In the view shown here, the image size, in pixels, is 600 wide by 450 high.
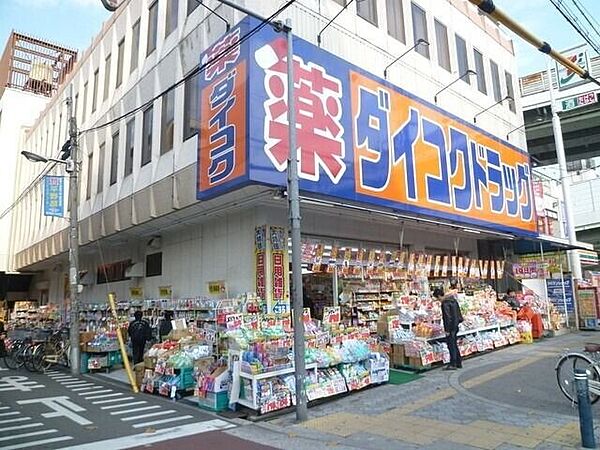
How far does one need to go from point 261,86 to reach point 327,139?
1.97 metres

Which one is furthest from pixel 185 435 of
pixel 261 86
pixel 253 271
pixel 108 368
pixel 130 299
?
pixel 130 299

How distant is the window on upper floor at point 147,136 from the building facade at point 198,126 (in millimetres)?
39

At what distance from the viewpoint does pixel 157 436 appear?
6516mm

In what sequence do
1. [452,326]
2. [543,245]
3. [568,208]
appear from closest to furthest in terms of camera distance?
[452,326] → [543,245] → [568,208]

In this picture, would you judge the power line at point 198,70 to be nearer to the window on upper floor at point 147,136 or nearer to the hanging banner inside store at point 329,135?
the hanging banner inside store at point 329,135

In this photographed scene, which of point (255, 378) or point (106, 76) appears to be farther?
point (106, 76)

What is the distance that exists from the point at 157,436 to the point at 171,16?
12122 mm

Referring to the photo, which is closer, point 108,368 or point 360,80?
point 360,80

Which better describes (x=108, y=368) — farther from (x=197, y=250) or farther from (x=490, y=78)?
(x=490, y=78)

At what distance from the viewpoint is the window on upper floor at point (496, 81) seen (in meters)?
19.5

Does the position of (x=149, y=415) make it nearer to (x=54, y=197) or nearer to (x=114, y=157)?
(x=114, y=157)

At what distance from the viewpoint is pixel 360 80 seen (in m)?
11.5

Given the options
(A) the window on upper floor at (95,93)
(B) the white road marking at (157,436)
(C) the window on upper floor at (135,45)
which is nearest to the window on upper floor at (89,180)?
(A) the window on upper floor at (95,93)

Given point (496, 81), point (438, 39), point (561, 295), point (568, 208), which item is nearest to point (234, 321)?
point (438, 39)
